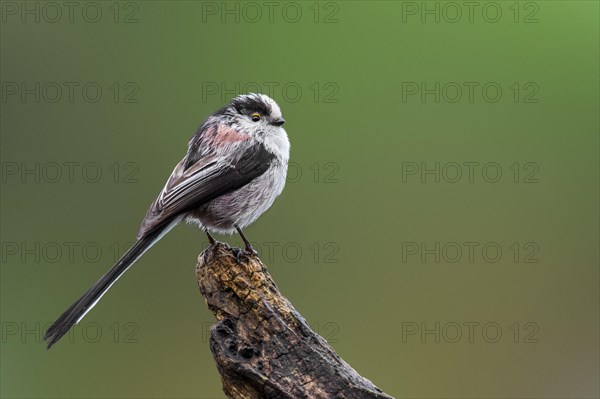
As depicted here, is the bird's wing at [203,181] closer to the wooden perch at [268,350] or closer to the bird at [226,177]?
the bird at [226,177]

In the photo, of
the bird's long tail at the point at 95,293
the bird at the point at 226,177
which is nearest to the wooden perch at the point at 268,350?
the bird at the point at 226,177

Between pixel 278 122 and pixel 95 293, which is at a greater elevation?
pixel 278 122

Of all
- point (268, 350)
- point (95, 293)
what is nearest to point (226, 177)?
point (95, 293)

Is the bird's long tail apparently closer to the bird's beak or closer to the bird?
the bird

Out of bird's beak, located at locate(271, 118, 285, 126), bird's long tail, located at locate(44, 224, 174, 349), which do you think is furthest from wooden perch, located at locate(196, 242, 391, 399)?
bird's beak, located at locate(271, 118, 285, 126)

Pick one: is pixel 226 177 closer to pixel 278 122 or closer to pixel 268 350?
pixel 278 122

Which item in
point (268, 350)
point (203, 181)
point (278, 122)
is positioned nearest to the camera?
point (268, 350)

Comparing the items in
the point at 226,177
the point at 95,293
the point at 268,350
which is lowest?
the point at 268,350
